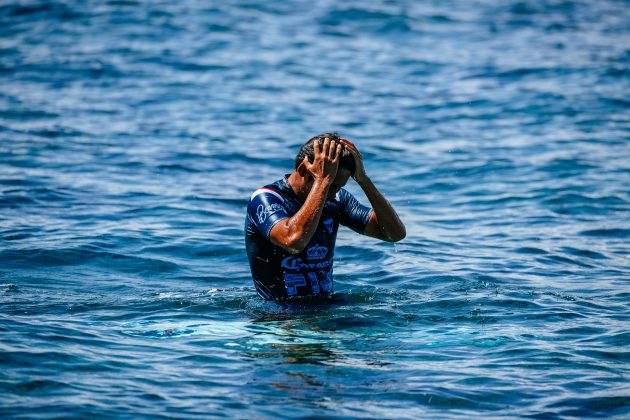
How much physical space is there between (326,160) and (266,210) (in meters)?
0.73

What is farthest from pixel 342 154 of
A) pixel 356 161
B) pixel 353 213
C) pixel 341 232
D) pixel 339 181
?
pixel 341 232

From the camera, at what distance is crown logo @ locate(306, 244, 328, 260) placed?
28.4ft

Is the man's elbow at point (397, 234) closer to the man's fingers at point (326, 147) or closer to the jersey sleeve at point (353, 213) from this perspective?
the jersey sleeve at point (353, 213)

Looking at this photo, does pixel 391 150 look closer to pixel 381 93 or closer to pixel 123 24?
pixel 381 93

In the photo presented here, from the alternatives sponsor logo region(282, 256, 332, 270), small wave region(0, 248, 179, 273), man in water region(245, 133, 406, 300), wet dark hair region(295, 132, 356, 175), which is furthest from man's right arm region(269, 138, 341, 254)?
small wave region(0, 248, 179, 273)

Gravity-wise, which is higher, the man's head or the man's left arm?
the man's head

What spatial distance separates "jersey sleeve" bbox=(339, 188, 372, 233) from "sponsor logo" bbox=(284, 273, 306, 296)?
677mm

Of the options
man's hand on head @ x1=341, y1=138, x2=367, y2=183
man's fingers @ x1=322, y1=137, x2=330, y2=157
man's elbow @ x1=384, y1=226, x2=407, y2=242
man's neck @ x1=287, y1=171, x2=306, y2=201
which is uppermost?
man's fingers @ x1=322, y1=137, x2=330, y2=157

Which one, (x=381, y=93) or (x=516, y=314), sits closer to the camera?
(x=516, y=314)

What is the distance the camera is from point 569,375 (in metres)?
7.51

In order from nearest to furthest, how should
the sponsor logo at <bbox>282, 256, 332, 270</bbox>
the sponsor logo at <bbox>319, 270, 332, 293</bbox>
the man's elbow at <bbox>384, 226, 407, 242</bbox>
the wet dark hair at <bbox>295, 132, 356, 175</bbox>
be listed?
the wet dark hair at <bbox>295, 132, 356, 175</bbox> → the sponsor logo at <bbox>282, 256, 332, 270</bbox> → the man's elbow at <bbox>384, 226, 407, 242</bbox> → the sponsor logo at <bbox>319, 270, 332, 293</bbox>

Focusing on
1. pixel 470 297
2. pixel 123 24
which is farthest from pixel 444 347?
pixel 123 24

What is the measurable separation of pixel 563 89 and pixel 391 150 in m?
5.47

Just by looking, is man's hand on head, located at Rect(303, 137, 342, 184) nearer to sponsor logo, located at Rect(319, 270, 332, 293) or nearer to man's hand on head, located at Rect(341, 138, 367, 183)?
man's hand on head, located at Rect(341, 138, 367, 183)
